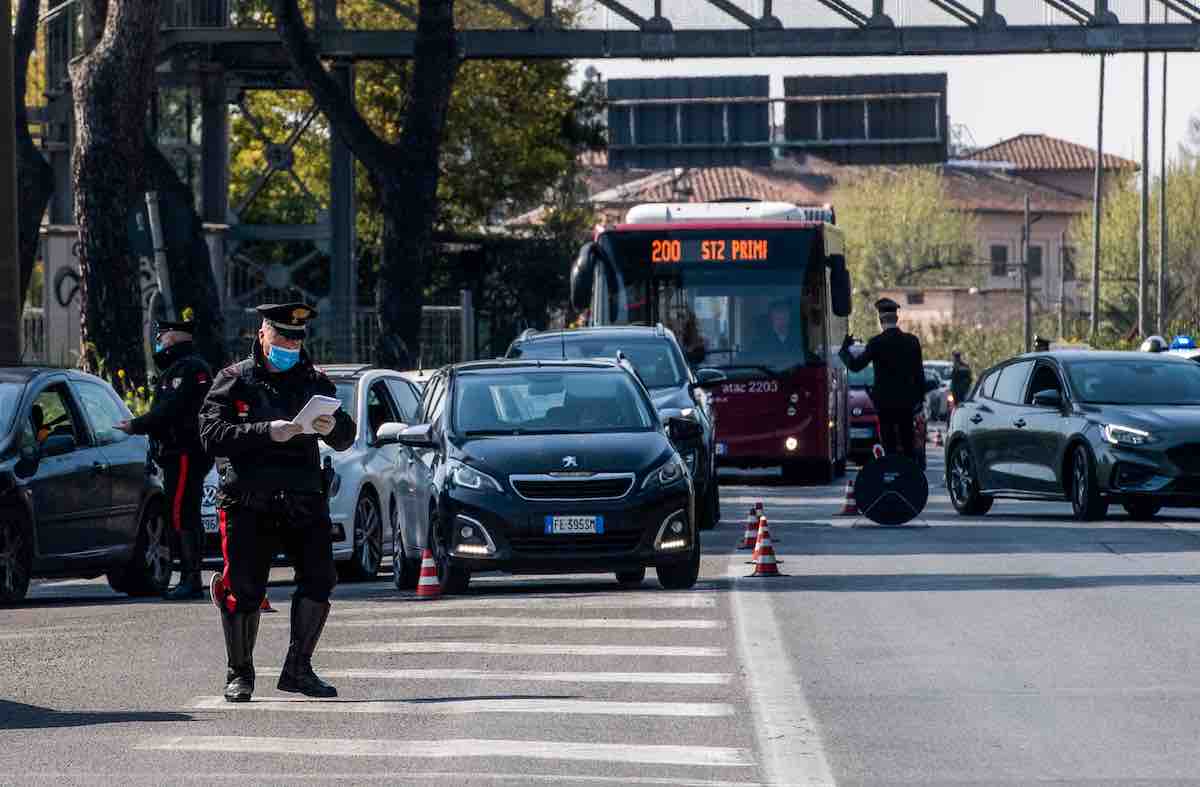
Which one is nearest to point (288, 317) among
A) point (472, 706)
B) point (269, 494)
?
point (269, 494)

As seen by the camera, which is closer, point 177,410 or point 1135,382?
point 177,410

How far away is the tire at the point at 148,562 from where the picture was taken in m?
18.1

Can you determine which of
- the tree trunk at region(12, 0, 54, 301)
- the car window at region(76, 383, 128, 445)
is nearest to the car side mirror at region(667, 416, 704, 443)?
the car window at region(76, 383, 128, 445)

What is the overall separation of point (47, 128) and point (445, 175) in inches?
757

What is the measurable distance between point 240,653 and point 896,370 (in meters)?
13.1

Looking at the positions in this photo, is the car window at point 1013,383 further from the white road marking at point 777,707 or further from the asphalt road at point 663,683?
the white road marking at point 777,707

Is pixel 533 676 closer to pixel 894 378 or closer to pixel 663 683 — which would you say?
pixel 663 683

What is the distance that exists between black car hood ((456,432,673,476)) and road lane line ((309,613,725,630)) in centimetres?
163

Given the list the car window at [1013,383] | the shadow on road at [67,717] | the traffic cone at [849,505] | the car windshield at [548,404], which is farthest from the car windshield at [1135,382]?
the shadow on road at [67,717]

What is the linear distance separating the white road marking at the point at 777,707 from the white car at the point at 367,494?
11.2ft

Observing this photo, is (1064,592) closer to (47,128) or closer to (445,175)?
(47,128)

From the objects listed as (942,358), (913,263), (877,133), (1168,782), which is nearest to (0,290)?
(1168,782)

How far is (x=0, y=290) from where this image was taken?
20859mm

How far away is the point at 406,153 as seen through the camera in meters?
34.3
